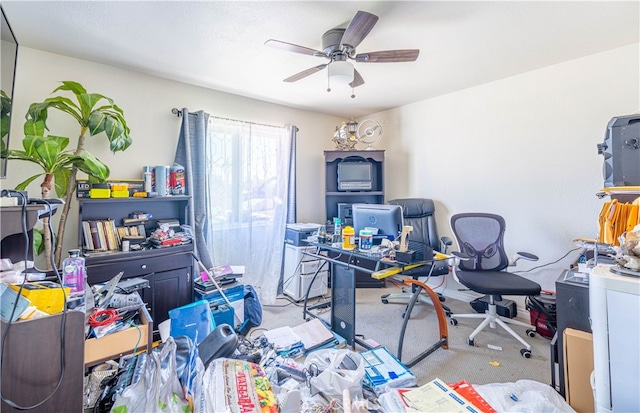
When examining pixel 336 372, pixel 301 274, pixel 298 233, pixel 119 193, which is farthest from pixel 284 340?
pixel 119 193

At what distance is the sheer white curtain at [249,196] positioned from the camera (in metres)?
3.09

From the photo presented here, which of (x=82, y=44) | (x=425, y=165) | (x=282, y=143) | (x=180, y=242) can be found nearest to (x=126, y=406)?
(x=180, y=242)

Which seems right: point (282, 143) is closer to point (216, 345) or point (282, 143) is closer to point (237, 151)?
point (237, 151)

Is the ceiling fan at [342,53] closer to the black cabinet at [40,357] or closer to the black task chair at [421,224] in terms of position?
the black cabinet at [40,357]

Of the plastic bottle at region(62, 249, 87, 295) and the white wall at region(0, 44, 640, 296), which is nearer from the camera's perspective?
the plastic bottle at region(62, 249, 87, 295)

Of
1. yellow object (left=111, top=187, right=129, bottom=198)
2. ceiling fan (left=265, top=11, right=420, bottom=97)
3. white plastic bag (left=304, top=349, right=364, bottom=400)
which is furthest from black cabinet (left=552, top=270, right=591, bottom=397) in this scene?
yellow object (left=111, top=187, right=129, bottom=198)

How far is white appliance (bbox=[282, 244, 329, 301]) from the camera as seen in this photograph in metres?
3.26

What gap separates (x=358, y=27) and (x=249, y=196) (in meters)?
2.20

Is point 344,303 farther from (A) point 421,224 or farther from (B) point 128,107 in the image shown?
(B) point 128,107

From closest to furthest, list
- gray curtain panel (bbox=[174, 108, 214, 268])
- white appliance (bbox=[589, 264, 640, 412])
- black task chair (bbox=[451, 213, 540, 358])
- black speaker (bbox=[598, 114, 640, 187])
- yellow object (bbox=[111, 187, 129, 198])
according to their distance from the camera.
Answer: white appliance (bbox=[589, 264, 640, 412]), black speaker (bbox=[598, 114, 640, 187]), yellow object (bbox=[111, 187, 129, 198]), black task chair (bbox=[451, 213, 540, 358]), gray curtain panel (bbox=[174, 108, 214, 268])

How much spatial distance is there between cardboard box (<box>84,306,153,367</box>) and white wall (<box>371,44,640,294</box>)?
3150 millimetres

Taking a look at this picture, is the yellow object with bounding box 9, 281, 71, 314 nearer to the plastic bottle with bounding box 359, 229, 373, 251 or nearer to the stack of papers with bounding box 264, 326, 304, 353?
the stack of papers with bounding box 264, 326, 304, 353

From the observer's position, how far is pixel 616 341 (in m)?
0.89

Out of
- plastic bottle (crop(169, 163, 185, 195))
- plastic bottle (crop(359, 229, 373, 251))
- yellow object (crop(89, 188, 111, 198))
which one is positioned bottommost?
plastic bottle (crop(359, 229, 373, 251))
